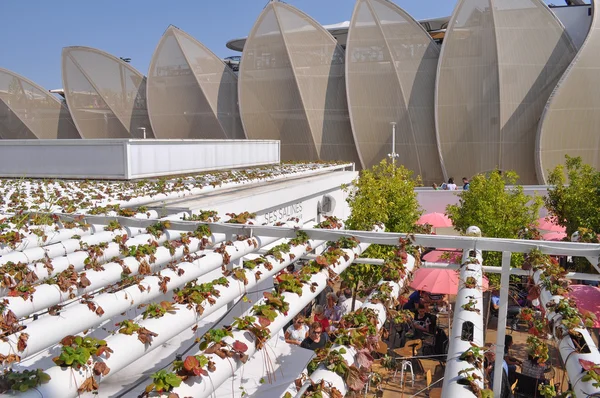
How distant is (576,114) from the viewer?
60.2 feet

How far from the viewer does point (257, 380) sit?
4.35 metres

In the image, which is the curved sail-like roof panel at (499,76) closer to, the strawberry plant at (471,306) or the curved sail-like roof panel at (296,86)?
the curved sail-like roof panel at (296,86)

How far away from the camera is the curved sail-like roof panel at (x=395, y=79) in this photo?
2011 cm

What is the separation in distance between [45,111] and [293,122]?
12397 millimetres

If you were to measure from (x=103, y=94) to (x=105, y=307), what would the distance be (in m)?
23.3

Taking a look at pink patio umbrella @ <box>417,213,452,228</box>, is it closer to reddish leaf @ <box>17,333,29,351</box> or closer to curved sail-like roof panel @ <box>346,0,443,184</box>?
A: curved sail-like roof panel @ <box>346,0,443,184</box>

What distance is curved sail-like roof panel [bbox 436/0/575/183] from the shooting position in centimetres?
1862

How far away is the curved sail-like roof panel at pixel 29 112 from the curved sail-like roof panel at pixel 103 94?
4.03ft

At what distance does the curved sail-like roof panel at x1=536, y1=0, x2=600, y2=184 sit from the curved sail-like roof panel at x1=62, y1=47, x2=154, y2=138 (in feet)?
54.9

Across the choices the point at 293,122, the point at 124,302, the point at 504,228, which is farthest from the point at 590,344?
the point at 293,122

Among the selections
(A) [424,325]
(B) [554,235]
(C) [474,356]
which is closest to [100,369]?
(C) [474,356]

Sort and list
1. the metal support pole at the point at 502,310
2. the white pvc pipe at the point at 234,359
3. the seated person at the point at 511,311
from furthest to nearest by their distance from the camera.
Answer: the seated person at the point at 511,311
the metal support pole at the point at 502,310
the white pvc pipe at the point at 234,359

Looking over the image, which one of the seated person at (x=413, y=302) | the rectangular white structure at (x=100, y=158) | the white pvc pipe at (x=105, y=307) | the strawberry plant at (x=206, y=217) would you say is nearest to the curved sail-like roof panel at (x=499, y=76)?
the rectangular white structure at (x=100, y=158)

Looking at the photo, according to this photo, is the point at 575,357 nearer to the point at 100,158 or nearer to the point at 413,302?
the point at 413,302
